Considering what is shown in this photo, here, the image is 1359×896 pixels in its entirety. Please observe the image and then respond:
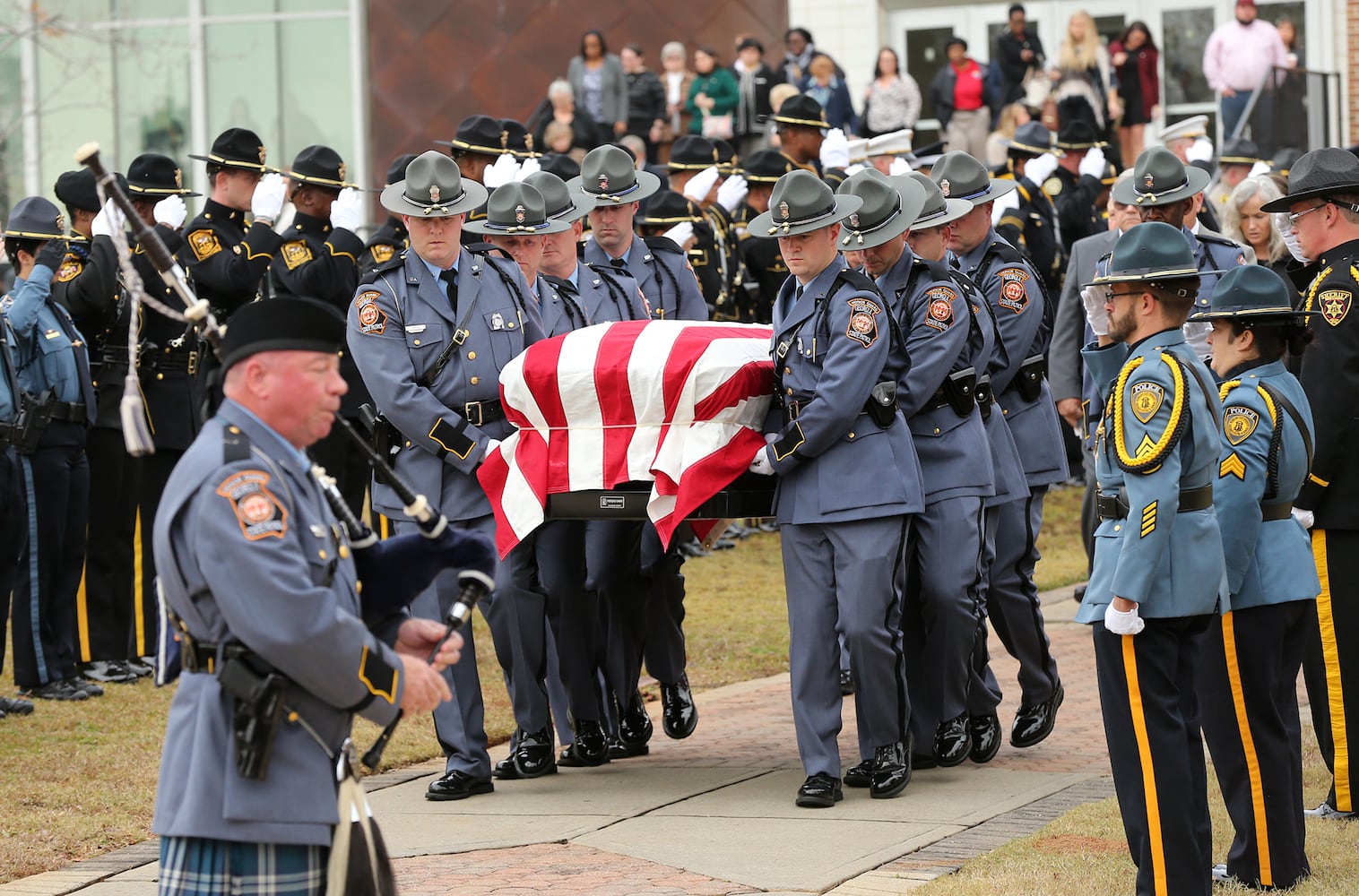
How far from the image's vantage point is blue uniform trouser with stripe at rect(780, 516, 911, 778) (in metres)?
7.02

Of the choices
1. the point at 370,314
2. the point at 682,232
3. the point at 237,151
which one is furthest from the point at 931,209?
the point at 682,232

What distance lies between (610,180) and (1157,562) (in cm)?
430

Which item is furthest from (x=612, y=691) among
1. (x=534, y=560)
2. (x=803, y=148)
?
(x=803, y=148)

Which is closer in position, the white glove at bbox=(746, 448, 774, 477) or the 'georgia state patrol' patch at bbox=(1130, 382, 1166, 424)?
the 'georgia state patrol' patch at bbox=(1130, 382, 1166, 424)

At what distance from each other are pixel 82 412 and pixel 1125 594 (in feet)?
19.9

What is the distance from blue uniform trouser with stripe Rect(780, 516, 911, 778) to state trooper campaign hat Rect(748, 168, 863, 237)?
43.5 inches

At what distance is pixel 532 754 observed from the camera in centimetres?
771

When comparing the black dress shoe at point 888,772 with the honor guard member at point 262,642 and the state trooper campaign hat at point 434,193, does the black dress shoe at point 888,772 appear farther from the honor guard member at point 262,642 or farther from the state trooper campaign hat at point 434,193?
the honor guard member at point 262,642

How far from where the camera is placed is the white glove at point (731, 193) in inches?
544

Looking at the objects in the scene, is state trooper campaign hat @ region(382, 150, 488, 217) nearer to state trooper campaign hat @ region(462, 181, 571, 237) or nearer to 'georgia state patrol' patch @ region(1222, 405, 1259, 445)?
state trooper campaign hat @ region(462, 181, 571, 237)

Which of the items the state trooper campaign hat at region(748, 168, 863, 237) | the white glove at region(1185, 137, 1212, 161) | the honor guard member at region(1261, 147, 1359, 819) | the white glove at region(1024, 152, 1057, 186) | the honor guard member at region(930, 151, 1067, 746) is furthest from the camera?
the white glove at region(1185, 137, 1212, 161)

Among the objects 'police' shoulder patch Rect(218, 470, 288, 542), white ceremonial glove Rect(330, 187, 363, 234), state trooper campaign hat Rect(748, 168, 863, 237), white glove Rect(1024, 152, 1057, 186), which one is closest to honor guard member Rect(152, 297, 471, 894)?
'police' shoulder patch Rect(218, 470, 288, 542)

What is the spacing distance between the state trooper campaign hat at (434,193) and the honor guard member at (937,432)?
1.50 m

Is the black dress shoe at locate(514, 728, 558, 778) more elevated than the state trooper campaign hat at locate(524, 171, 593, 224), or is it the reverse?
the state trooper campaign hat at locate(524, 171, 593, 224)
